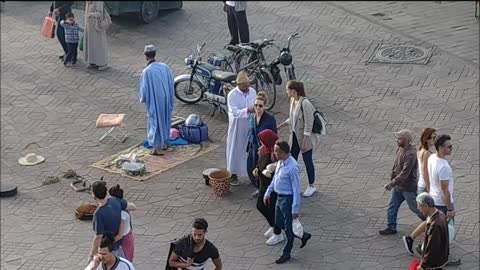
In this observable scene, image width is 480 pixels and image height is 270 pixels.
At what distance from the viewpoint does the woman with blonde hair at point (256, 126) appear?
585 inches

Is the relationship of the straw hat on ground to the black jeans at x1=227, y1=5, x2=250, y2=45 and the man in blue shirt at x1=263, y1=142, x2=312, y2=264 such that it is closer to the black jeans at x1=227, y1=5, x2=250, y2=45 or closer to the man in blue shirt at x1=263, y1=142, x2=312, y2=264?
the man in blue shirt at x1=263, y1=142, x2=312, y2=264

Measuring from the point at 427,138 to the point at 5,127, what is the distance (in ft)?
26.5

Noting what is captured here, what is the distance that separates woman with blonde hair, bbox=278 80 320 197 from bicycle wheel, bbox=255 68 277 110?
10.1ft

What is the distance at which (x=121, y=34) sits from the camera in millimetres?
22828

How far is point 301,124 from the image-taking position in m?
14.9

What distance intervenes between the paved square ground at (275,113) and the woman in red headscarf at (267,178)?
0.71 feet

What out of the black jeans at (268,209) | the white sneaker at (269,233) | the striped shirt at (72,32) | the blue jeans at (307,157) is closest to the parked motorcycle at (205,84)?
the blue jeans at (307,157)

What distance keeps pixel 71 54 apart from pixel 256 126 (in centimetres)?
712

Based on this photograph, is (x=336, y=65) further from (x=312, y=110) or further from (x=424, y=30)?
(x=312, y=110)

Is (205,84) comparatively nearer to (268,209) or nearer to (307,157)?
(307,157)

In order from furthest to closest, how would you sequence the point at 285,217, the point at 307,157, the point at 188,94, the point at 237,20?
the point at 237,20 < the point at 188,94 < the point at 307,157 < the point at 285,217

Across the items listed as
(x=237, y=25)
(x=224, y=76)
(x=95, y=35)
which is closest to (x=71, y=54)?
(x=95, y=35)

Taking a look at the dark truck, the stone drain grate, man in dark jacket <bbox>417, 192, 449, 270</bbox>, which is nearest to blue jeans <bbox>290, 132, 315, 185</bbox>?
man in dark jacket <bbox>417, 192, 449, 270</bbox>

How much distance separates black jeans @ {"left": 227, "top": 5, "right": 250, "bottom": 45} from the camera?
2116 cm
